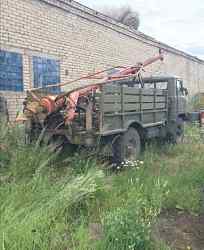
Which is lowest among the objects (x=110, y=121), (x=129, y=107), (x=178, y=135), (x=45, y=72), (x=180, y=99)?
Answer: (x=178, y=135)

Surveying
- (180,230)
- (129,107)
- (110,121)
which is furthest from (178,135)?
(180,230)

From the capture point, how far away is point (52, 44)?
1123cm

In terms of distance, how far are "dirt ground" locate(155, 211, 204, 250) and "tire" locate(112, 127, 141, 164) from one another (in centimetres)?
252

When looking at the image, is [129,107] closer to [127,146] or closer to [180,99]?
[127,146]

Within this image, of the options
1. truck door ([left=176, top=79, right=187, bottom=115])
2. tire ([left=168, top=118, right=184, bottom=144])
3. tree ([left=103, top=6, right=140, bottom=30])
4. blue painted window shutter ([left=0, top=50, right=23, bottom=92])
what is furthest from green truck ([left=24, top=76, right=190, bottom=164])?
tree ([left=103, top=6, right=140, bottom=30])

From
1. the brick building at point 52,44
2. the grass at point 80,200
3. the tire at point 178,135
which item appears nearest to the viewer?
the grass at point 80,200

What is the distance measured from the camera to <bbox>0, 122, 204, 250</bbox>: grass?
11.8 feet

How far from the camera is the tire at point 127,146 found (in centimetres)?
736

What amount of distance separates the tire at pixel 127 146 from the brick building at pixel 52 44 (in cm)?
340

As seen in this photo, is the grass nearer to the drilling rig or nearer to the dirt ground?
the dirt ground

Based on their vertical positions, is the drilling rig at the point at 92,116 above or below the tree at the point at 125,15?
below

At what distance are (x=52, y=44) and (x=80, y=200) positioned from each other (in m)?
7.43

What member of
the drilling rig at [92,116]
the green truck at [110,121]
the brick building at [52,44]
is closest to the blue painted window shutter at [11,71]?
the brick building at [52,44]

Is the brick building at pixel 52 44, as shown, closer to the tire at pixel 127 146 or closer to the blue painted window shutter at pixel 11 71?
the blue painted window shutter at pixel 11 71
